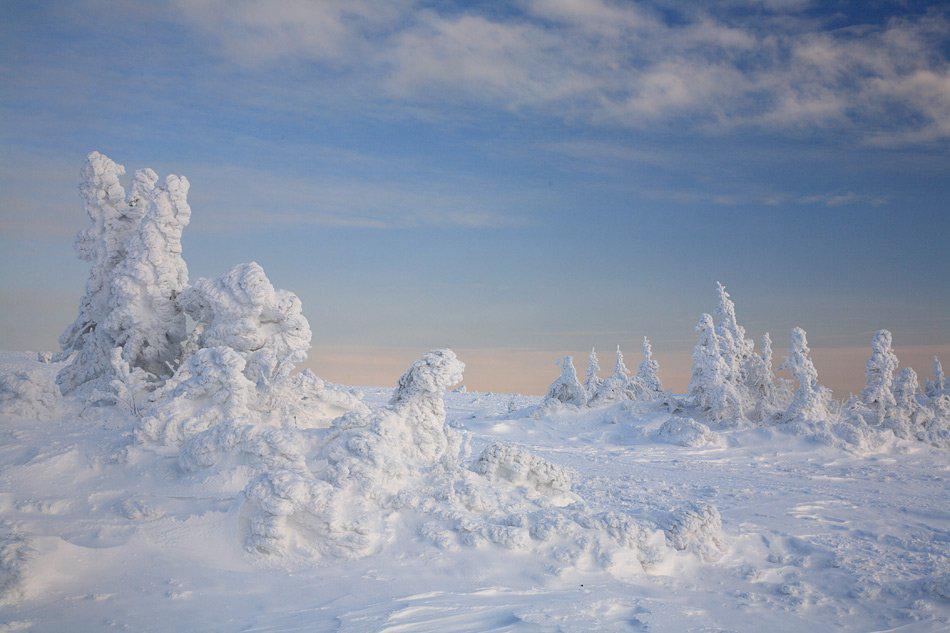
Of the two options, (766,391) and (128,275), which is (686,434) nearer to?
(766,391)

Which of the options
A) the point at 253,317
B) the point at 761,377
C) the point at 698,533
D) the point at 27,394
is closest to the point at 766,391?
the point at 761,377

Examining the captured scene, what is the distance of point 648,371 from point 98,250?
73.1ft

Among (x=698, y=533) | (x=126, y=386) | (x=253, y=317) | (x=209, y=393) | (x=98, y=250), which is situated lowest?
(x=698, y=533)

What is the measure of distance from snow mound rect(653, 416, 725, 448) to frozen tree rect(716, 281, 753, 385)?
14.9 ft

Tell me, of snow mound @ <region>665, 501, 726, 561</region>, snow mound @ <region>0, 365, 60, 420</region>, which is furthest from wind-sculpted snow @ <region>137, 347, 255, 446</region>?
snow mound @ <region>665, 501, 726, 561</region>

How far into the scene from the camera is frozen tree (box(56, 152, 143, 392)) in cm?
1339

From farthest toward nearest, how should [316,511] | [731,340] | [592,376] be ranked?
[592,376]
[731,340]
[316,511]

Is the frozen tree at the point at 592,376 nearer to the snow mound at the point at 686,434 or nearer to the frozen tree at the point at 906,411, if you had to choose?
the snow mound at the point at 686,434

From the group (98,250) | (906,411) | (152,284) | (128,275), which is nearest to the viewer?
(128,275)

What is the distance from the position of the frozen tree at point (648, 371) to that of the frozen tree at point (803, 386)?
557cm

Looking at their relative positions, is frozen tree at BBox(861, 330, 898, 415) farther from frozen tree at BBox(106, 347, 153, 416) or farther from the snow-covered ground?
frozen tree at BBox(106, 347, 153, 416)

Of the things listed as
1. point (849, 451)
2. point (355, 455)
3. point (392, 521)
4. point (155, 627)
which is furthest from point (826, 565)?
point (849, 451)

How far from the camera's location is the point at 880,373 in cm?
2242

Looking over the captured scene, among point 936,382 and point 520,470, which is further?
point 936,382
